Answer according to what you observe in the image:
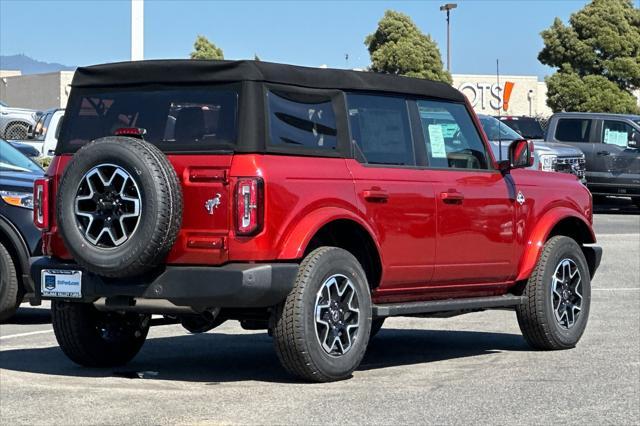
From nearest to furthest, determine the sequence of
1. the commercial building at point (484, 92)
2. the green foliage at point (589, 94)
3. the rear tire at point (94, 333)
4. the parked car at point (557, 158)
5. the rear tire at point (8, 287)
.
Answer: the rear tire at point (94, 333) < the rear tire at point (8, 287) < the parked car at point (557, 158) < the green foliage at point (589, 94) < the commercial building at point (484, 92)

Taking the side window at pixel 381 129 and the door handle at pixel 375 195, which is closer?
the door handle at pixel 375 195

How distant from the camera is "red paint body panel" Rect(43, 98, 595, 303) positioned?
819cm

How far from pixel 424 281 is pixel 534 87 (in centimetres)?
6660

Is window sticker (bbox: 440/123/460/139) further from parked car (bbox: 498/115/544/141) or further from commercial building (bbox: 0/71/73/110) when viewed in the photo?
commercial building (bbox: 0/71/73/110)

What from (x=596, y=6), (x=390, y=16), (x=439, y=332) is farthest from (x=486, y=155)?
(x=390, y=16)

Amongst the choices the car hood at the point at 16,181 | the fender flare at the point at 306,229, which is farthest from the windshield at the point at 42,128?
the fender flare at the point at 306,229

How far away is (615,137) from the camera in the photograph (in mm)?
29312

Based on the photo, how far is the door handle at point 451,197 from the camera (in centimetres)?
960

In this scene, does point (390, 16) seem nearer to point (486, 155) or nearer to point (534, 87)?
point (534, 87)

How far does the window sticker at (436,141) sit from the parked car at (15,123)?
82.2 ft

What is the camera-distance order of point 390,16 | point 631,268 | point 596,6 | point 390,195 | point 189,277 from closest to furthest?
1. point 189,277
2. point 390,195
3. point 631,268
4. point 596,6
5. point 390,16

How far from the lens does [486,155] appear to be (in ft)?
33.9

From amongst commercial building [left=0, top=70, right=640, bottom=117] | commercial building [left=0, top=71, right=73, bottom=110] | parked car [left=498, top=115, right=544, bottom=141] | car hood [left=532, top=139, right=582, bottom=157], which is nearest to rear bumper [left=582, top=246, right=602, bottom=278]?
car hood [left=532, top=139, right=582, bottom=157]

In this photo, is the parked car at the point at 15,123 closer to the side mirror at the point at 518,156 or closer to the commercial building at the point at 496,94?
the side mirror at the point at 518,156
